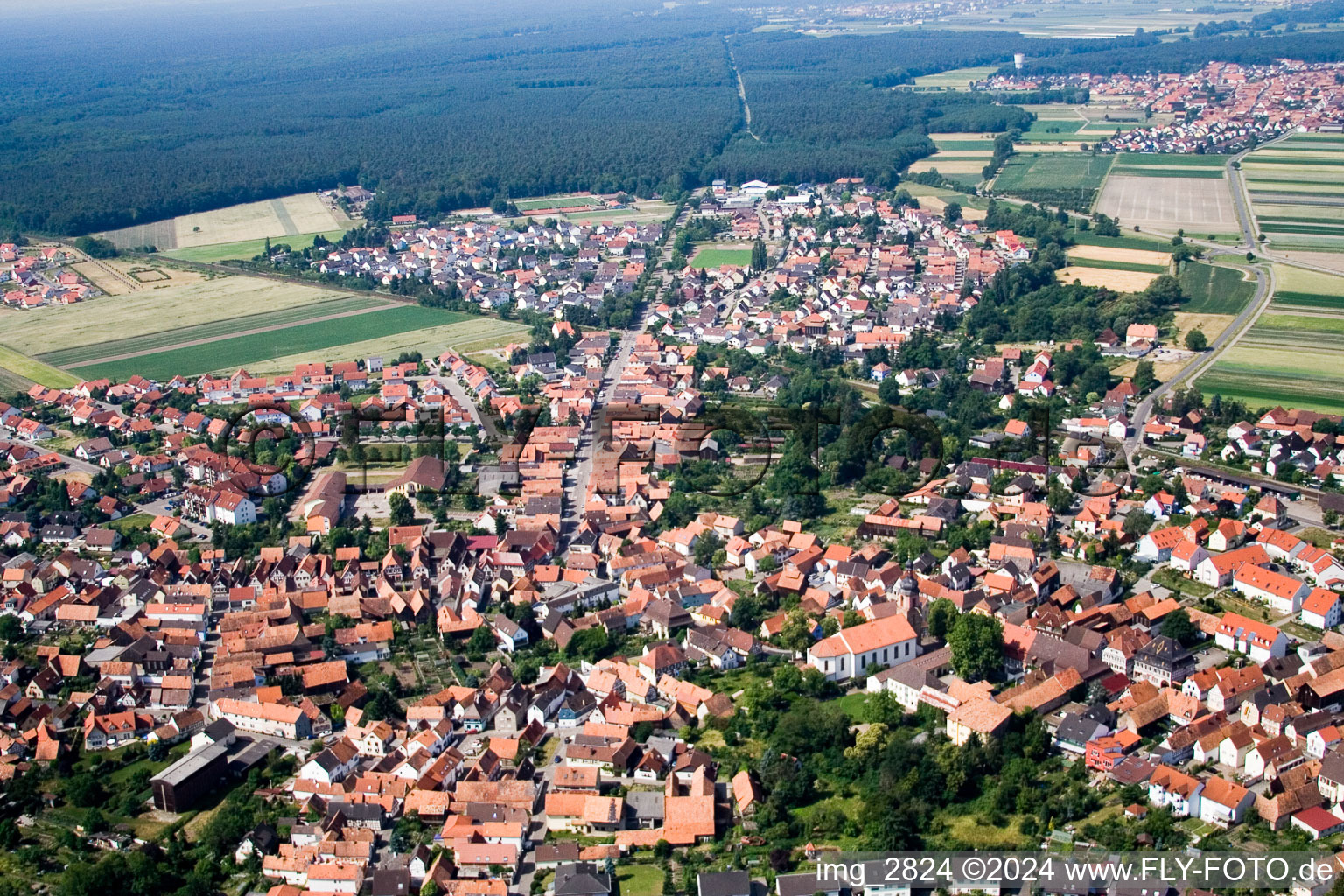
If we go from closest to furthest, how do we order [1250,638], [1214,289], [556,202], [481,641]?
[1250,638]
[481,641]
[1214,289]
[556,202]

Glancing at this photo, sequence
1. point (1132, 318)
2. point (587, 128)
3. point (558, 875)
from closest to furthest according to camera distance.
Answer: point (558, 875) → point (1132, 318) → point (587, 128)

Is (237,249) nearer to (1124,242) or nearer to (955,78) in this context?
(1124,242)

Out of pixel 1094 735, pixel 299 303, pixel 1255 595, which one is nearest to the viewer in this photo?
pixel 1094 735

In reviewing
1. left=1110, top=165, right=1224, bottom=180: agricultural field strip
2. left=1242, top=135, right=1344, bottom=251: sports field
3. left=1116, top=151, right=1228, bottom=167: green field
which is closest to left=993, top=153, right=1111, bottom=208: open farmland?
left=1110, top=165, right=1224, bottom=180: agricultural field strip

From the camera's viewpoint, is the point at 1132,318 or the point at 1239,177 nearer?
the point at 1132,318

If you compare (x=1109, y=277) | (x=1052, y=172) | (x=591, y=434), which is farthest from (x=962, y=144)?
(x=591, y=434)

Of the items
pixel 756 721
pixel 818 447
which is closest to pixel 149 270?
pixel 818 447

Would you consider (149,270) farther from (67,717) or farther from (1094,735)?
(1094,735)
